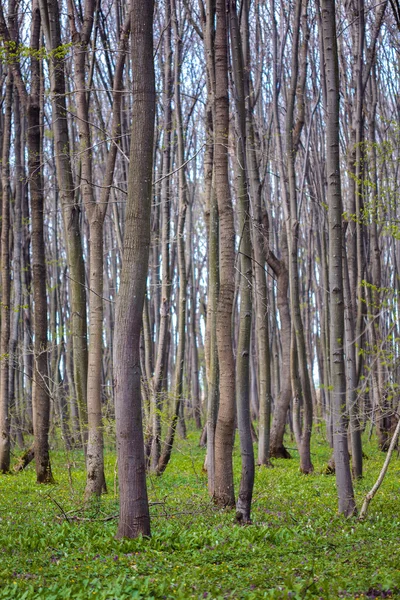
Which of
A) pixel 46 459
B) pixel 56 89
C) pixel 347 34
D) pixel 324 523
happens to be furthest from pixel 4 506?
pixel 347 34

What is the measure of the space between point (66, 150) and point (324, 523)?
766cm

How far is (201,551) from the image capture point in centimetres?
694

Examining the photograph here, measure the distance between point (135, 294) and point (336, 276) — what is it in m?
3.37

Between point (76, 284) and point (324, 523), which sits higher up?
point (76, 284)

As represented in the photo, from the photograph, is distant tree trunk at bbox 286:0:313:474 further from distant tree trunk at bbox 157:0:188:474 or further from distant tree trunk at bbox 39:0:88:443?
distant tree trunk at bbox 39:0:88:443

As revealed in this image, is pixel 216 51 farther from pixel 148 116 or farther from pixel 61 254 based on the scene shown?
pixel 61 254

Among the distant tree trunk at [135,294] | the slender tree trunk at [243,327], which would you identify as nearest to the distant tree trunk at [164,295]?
the slender tree trunk at [243,327]

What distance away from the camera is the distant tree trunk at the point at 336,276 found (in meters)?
9.36

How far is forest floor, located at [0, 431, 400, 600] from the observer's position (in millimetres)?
5508

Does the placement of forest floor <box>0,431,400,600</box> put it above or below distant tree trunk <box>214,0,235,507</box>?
below

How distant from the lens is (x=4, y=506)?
10.6 metres

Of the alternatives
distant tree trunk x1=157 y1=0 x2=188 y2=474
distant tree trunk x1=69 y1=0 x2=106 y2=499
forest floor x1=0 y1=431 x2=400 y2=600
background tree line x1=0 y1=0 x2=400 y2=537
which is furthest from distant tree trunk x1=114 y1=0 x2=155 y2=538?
distant tree trunk x1=157 y1=0 x2=188 y2=474

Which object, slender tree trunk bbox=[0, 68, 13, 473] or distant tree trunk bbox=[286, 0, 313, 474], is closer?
distant tree trunk bbox=[286, 0, 313, 474]

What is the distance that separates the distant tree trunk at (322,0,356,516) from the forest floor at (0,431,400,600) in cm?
59
